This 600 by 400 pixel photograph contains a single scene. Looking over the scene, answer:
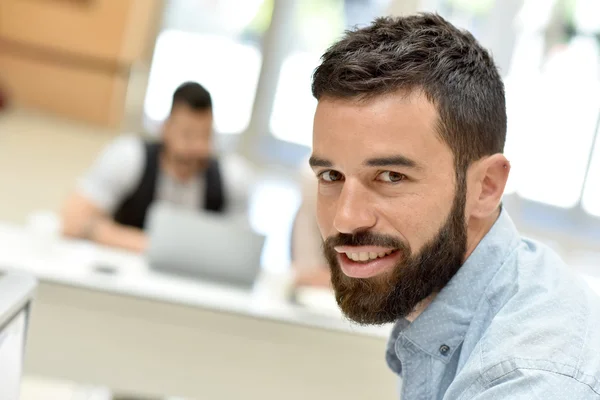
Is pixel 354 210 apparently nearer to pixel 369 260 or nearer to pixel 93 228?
pixel 369 260

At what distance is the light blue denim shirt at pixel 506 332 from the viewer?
0.96 metres

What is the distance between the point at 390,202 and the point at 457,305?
0.60 feet

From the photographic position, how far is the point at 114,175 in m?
3.44

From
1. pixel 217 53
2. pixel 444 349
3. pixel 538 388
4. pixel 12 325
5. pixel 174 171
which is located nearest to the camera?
pixel 538 388

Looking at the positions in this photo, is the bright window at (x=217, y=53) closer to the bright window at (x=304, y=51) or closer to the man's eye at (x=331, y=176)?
the bright window at (x=304, y=51)

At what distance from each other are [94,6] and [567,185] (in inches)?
225

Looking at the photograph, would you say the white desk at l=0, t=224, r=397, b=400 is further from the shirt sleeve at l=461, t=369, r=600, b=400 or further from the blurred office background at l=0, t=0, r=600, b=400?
the blurred office background at l=0, t=0, r=600, b=400

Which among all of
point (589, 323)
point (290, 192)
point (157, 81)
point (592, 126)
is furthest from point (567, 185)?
point (589, 323)

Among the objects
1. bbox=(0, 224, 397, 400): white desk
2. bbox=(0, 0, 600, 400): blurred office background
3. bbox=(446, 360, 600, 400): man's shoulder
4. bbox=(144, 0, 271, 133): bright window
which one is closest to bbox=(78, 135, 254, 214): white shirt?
bbox=(0, 224, 397, 400): white desk

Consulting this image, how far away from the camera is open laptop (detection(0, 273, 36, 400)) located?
103cm

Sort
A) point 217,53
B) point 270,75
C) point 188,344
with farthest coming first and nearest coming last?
point 217,53 < point 270,75 < point 188,344

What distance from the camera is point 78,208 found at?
328 cm

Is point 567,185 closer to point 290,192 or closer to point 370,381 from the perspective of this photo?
point 290,192

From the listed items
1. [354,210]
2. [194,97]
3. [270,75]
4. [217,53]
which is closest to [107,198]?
[194,97]
